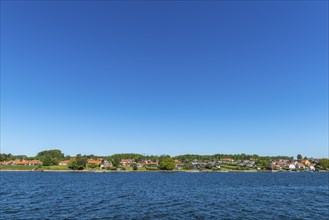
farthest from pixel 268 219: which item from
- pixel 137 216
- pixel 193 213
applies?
pixel 137 216

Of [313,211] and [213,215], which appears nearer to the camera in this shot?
[213,215]

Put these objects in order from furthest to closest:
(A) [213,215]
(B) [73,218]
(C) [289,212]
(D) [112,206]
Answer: (D) [112,206] → (C) [289,212] → (A) [213,215] → (B) [73,218]

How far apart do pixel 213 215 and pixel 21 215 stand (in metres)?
33.3

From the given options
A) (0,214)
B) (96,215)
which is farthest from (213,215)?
(0,214)

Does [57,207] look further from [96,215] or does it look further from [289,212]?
[289,212]

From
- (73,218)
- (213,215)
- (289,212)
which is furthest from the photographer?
(289,212)

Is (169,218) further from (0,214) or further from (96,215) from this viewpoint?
(0,214)

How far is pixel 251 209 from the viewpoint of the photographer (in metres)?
48.1

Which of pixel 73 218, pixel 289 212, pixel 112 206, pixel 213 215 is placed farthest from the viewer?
pixel 112 206

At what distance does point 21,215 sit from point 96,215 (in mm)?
12913

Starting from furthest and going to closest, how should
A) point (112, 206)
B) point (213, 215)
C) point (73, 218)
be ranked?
point (112, 206), point (213, 215), point (73, 218)

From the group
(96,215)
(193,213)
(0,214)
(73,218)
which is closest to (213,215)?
(193,213)

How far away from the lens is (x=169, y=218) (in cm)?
3959

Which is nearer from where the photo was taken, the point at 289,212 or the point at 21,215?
the point at 21,215
